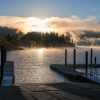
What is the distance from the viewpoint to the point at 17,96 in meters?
15.9

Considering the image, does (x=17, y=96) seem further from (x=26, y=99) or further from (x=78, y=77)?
(x=78, y=77)

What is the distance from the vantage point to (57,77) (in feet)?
176

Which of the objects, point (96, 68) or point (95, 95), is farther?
point (96, 68)

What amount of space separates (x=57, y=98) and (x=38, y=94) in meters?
1.53

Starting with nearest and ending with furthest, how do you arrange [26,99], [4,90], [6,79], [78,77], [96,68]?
[26,99] < [4,90] < [6,79] < [78,77] < [96,68]

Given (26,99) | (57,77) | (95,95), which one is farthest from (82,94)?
(57,77)

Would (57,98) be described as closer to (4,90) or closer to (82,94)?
(82,94)

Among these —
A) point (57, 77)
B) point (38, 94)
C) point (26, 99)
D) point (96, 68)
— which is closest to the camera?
point (26, 99)

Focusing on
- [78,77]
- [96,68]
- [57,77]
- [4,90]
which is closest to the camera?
[4,90]

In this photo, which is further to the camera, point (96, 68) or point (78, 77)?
point (96, 68)

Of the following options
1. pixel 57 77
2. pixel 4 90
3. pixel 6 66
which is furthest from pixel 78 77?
pixel 4 90

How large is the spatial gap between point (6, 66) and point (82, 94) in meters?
9.96

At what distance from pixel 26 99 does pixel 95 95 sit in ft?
10.4

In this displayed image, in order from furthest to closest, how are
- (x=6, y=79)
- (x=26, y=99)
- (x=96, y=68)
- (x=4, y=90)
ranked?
(x=96, y=68) < (x=6, y=79) < (x=4, y=90) < (x=26, y=99)
